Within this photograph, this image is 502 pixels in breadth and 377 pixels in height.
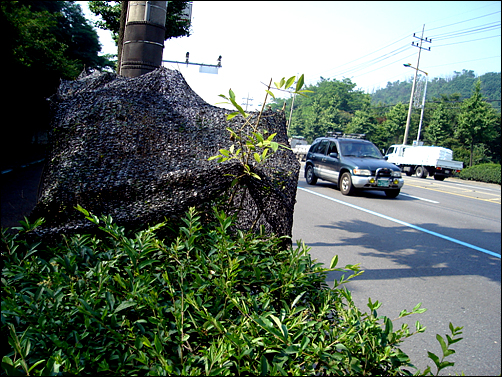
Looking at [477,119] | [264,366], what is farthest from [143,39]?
[477,119]

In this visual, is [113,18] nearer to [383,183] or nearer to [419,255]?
[383,183]

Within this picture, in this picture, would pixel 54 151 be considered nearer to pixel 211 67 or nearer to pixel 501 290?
pixel 501 290

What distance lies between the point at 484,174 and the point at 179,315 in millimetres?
37034

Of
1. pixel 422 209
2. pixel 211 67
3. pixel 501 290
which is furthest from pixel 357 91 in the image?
pixel 501 290

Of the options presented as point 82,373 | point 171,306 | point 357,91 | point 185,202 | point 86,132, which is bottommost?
point 82,373

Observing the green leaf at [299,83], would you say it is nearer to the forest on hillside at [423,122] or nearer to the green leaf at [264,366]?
the green leaf at [264,366]

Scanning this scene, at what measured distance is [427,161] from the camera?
30.0 meters

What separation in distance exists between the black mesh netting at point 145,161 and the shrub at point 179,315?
0.19 m

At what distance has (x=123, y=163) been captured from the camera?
6.31 feet

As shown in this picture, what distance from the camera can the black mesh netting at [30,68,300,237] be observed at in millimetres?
1827

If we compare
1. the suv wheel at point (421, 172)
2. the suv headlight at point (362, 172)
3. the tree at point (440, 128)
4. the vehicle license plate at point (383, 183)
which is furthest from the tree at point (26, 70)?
the tree at point (440, 128)

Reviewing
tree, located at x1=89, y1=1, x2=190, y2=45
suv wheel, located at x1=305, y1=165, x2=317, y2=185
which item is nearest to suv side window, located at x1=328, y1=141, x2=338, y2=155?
suv wheel, located at x1=305, y1=165, x2=317, y2=185

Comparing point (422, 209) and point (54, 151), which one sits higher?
point (54, 151)

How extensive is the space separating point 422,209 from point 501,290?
6.42m
